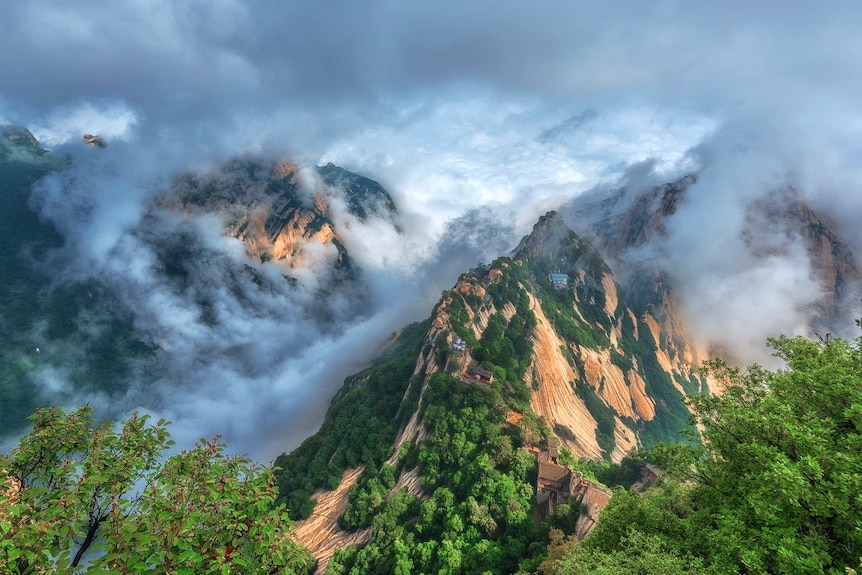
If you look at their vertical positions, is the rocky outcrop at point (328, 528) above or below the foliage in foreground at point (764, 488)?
above

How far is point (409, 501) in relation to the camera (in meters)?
62.7

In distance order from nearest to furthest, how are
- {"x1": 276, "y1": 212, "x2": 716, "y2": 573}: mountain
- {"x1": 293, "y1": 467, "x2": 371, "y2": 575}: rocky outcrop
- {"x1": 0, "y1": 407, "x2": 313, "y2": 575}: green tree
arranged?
{"x1": 0, "y1": 407, "x2": 313, "y2": 575}: green tree → {"x1": 276, "y1": 212, "x2": 716, "y2": 573}: mountain → {"x1": 293, "y1": 467, "x2": 371, "y2": 575}: rocky outcrop

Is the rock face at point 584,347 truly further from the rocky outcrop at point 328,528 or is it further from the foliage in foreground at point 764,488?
the foliage in foreground at point 764,488

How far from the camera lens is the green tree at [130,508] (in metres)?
9.35

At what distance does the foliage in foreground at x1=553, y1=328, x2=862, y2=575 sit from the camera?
50.7 feet

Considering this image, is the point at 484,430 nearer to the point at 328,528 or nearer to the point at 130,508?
the point at 328,528

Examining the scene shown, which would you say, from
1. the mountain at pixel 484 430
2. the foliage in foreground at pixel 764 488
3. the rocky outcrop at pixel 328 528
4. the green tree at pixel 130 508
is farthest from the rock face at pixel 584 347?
the green tree at pixel 130 508

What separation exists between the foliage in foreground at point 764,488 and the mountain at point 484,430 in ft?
78.6

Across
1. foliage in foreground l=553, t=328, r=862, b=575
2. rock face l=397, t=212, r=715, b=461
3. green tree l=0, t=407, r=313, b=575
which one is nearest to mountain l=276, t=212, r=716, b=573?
rock face l=397, t=212, r=715, b=461

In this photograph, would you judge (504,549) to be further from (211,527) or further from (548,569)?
(211,527)

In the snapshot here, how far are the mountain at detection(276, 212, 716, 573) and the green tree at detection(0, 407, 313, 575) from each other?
42.4 metres

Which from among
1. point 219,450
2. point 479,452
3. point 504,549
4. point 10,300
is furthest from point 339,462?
point 10,300

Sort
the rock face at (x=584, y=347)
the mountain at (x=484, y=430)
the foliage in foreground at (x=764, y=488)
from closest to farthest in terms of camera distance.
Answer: the foliage in foreground at (x=764, y=488)
the mountain at (x=484, y=430)
the rock face at (x=584, y=347)

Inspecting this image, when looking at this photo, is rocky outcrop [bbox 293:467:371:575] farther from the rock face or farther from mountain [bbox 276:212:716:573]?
the rock face
